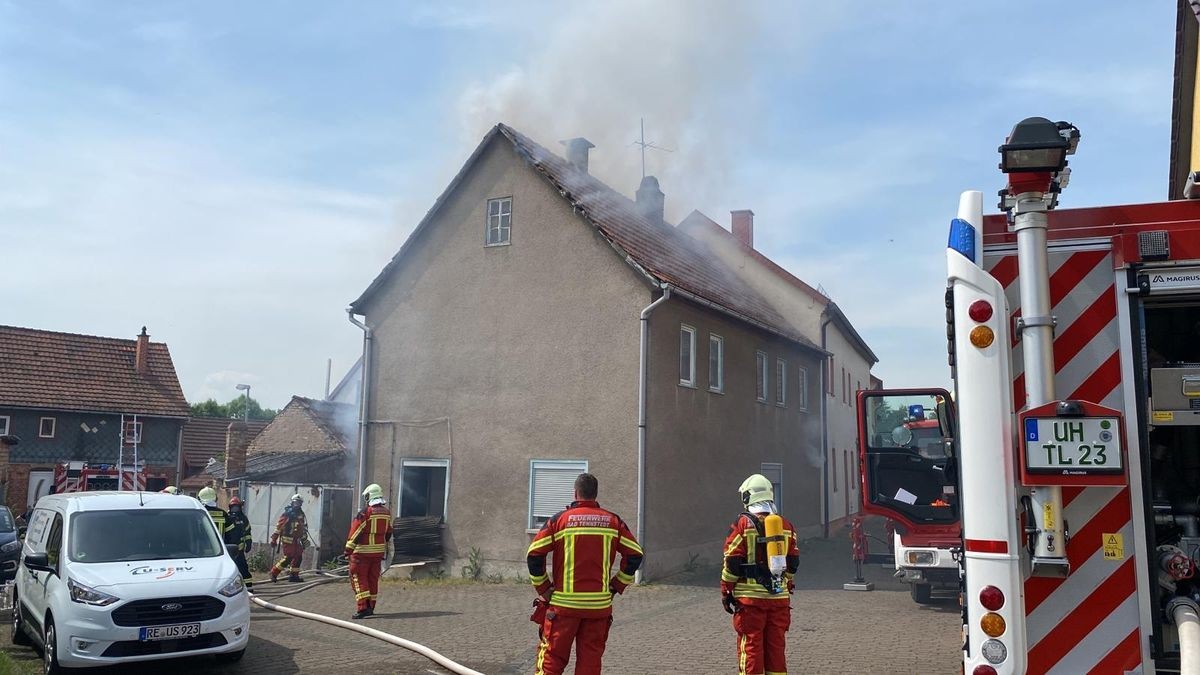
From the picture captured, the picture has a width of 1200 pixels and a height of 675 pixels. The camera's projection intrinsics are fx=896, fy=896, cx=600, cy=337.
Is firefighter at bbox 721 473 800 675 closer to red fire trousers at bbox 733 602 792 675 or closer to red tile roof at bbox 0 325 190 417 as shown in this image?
red fire trousers at bbox 733 602 792 675

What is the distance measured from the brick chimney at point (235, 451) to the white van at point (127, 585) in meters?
16.1

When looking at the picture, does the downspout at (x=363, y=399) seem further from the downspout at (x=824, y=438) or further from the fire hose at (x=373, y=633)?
the downspout at (x=824, y=438)

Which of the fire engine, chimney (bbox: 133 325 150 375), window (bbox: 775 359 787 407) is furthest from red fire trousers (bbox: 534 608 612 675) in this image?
chimney (bbox: 133 325 150 375)

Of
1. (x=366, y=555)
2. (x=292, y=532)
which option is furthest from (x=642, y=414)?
(x=292, y=532)

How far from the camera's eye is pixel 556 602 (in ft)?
20.5

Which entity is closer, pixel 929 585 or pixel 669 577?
pixel 929 585

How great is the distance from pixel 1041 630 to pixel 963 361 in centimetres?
114

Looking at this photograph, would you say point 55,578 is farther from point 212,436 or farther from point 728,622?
point 212,436

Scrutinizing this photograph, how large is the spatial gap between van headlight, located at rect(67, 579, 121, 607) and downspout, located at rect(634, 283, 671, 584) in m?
8.63

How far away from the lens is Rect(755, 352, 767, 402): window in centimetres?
2081

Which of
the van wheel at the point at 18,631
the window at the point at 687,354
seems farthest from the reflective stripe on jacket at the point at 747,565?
the window at the point at 687,354

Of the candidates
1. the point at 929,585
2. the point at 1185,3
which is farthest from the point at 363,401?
the point at 1185,3

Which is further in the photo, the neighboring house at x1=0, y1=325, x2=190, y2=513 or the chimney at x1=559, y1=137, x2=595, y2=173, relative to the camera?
the neighboring house at x1=0, y1=325, x2=190, y2=513

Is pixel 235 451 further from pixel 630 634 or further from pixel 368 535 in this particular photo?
pixel 630 634
